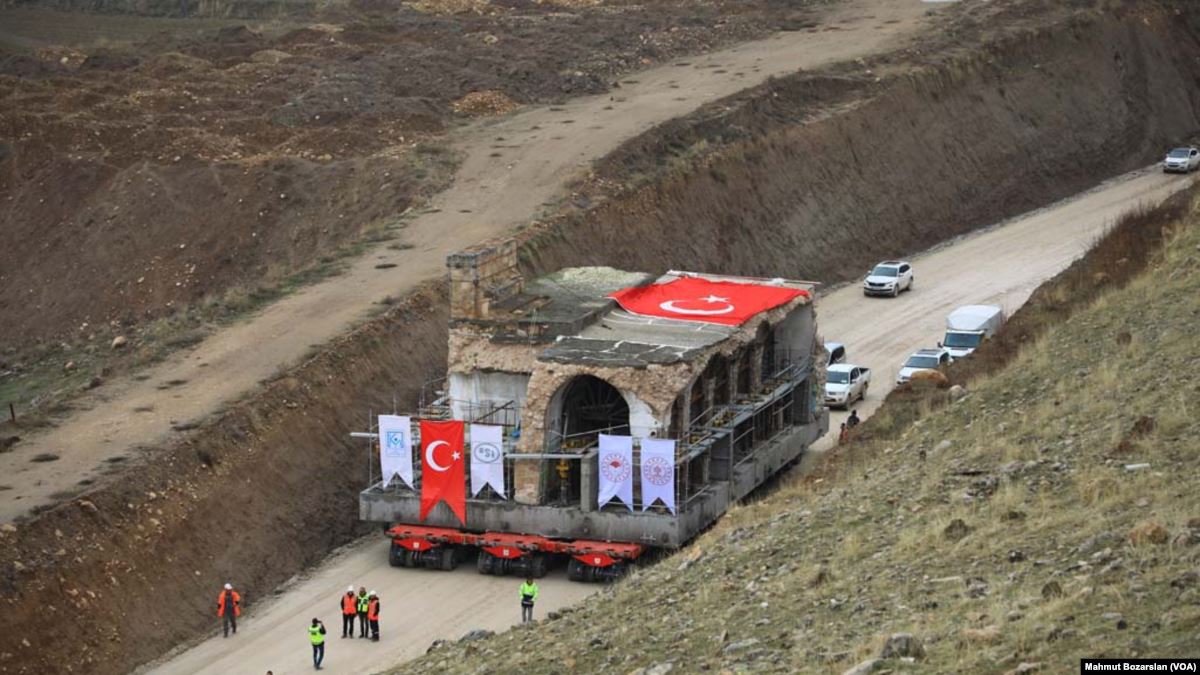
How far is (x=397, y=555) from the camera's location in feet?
151

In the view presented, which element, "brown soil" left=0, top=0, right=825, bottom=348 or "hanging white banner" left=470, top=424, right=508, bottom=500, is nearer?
"hanging white banner" left=470, top=424, right=508, bottom=500

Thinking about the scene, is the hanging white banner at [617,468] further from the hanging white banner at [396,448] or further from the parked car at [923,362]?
the parked car at [923,362]

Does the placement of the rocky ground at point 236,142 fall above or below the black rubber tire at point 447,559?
above

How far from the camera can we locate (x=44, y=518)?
42.7 meters

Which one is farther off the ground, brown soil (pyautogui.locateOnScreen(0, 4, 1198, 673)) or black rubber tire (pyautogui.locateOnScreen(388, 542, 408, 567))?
brown soil (pyautogui.locateOnScreen(0, 4, 1198, 673))

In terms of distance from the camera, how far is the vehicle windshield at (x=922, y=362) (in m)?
57.2

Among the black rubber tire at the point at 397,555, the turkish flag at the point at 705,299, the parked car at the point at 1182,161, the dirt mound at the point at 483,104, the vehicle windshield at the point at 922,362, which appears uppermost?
the dirt mound at the point at 483,104

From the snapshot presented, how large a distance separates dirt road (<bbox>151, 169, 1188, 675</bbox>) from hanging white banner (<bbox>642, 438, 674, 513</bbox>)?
231cm

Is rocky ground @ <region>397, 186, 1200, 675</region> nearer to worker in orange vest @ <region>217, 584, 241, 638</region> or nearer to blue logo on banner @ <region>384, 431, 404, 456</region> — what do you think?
worker in orange vest @ <region>217, 584, 241, 638</region>

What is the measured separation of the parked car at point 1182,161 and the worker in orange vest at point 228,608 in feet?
160

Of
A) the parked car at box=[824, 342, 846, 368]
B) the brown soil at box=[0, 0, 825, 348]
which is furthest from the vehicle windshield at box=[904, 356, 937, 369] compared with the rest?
the brown soil at box=[0, 0, 825, 348]

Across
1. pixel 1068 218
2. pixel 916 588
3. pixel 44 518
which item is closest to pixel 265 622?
pixel 44 518

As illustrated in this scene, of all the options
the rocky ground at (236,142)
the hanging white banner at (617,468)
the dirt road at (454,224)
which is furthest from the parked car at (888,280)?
the hanging white banner at (617,468)

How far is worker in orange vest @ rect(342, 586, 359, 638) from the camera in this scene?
4166cm
